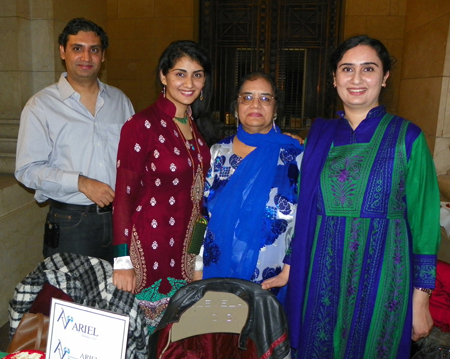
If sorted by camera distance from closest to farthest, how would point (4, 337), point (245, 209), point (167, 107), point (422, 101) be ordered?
point (245, 209), point (167, 107), point (4, 337), point (422, 101)

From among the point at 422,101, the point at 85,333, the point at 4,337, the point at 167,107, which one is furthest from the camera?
the point at 422,101

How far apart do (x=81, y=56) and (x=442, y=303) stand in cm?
209

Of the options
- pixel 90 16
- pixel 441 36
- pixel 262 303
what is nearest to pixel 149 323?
pixel 262 303

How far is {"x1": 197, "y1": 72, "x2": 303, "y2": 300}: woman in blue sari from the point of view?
1625 millimetres

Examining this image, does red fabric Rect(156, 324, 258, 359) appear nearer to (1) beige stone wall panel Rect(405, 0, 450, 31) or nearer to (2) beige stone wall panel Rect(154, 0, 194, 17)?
(1) beige stone wall panel Rect(405, 0, 450, 31)

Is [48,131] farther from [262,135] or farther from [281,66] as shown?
[281,66]

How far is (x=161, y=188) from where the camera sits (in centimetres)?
167

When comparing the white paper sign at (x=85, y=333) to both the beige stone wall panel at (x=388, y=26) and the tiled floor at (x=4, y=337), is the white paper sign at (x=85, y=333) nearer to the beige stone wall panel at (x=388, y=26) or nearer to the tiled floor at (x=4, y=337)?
the tiled floor at (x=4, y=337)

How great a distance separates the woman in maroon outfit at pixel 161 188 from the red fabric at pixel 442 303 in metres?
1.18

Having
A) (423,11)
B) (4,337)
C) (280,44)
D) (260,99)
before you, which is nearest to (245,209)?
(260,99)

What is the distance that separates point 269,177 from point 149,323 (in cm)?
81

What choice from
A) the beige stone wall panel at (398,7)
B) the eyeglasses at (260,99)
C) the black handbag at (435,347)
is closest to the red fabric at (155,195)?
the eyeglasses at (260,99)

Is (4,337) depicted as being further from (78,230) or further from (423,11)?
(423,11)

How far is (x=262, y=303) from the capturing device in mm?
1192
